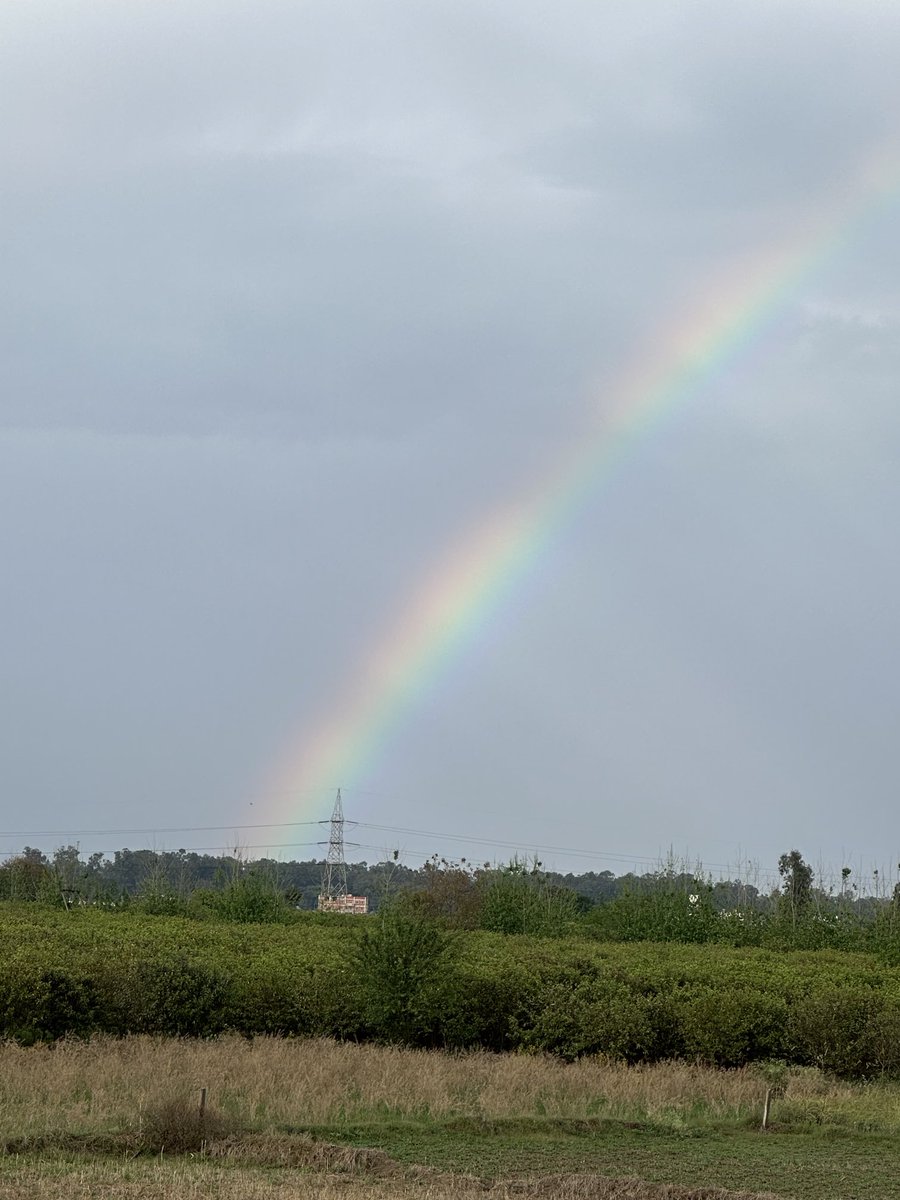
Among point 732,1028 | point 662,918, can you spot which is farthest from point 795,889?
point 732,1028

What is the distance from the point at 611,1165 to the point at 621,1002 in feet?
23.6

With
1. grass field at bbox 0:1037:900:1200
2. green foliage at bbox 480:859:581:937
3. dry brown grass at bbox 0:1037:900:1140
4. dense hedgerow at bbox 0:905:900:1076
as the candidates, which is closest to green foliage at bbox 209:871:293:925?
green foliage at bbox 480:859:581:937

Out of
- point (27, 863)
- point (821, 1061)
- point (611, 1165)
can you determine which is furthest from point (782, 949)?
point (27, 863)

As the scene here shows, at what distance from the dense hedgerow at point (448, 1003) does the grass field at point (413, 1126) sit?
121cm

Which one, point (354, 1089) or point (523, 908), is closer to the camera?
point (354, 1089)

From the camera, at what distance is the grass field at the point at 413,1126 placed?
404 inches

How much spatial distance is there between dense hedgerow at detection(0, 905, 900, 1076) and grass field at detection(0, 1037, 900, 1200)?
1.21 m

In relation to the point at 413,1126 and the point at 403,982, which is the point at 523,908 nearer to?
the point at 403,982

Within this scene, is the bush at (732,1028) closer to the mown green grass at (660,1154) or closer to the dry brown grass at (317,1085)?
the dry brown grass at (317,1085)

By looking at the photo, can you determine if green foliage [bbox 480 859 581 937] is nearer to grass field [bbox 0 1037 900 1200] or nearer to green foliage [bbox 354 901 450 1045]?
green foliage [bbox 354 901 450 1045]

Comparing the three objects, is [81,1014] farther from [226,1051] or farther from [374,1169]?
[374,1169]

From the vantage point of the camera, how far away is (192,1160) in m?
11.2

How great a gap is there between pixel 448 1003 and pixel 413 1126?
6.46 m

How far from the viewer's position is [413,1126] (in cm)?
1302
